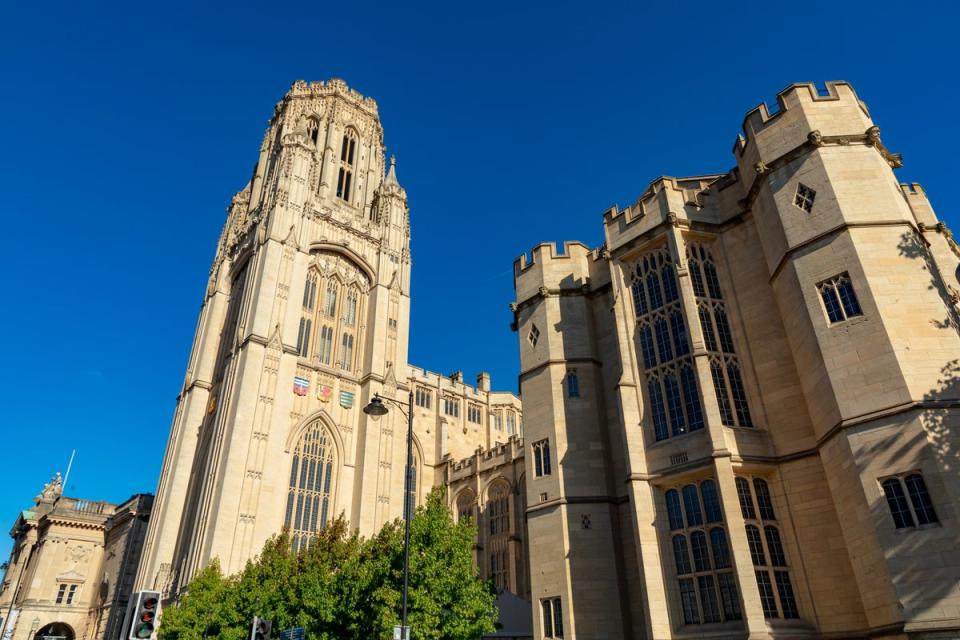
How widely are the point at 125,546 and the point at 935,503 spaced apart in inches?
2304

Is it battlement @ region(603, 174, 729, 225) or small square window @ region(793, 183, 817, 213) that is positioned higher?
battlement @ region(603, 174, 729, 225)

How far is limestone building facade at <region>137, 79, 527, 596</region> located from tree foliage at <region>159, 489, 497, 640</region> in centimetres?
982

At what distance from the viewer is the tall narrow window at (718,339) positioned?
19.5 m

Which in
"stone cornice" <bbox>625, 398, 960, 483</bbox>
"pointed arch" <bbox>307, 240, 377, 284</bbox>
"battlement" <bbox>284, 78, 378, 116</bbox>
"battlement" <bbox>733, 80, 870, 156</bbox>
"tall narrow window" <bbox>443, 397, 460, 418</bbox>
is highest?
"battlement" <bbox>284, 78, 378, 116</bbox>

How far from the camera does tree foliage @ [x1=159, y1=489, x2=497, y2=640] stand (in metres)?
18.6

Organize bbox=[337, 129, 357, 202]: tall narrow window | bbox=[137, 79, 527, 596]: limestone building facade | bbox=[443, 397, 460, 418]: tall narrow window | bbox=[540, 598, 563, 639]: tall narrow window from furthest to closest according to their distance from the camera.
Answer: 1. bbox=[443, 397, 460, 418]: tall narrow window
2. bbox=[337, 129, 357, 202]: tall narrow window
3. bbox=[137, 79, 527, 596]: limestone building facade
4. bbox=[540, 598, 563, 639]: tall narrow window

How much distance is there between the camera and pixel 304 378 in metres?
45.8

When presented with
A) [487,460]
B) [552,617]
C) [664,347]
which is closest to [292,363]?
[487,460]

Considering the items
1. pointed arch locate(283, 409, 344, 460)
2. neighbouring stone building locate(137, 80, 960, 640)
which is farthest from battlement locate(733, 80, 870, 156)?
pointed arch locate(283, 409, 344, 460)

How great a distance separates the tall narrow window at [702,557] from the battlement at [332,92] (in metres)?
56.9

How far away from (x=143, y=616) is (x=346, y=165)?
2128 inches

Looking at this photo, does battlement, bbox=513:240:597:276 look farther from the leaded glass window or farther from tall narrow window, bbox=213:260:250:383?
tall narrow window, bbox=213:260:250:383

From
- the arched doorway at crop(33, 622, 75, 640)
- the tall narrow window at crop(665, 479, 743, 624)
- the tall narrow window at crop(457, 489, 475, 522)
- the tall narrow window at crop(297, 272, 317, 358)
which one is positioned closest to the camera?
the tall narrow window at crop(665, 479, 743, 624)

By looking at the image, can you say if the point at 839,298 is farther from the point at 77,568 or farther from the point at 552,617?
the point at 77,568
